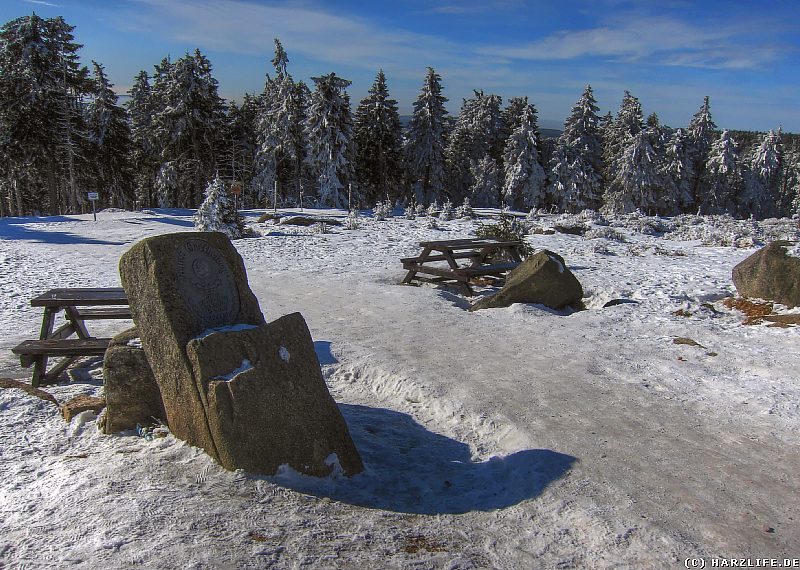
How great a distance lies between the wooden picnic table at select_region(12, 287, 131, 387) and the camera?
5258 mm

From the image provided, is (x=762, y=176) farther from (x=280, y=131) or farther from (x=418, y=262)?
(x=418, y=262)

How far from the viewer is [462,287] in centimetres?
1063

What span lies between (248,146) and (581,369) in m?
44.7

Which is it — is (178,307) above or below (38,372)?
above

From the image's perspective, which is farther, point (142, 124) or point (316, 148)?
point (142, 124)

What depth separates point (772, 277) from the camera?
8859mm

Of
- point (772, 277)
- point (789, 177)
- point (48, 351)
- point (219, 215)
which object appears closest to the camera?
point (48, 351)

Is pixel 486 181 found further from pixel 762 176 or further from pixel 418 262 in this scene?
pixel 418 262

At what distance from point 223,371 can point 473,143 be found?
1895 inches

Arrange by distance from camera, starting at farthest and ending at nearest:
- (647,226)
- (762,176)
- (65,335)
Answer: (762,176), (647,226), (65,335)

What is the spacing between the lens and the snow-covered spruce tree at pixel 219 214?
17.9m

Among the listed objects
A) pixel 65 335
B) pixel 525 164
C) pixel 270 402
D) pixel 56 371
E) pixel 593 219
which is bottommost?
pixel 56 371

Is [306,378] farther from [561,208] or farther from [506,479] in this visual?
[561,208]

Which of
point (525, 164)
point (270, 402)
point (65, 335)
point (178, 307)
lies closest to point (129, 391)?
point (178, 307)
